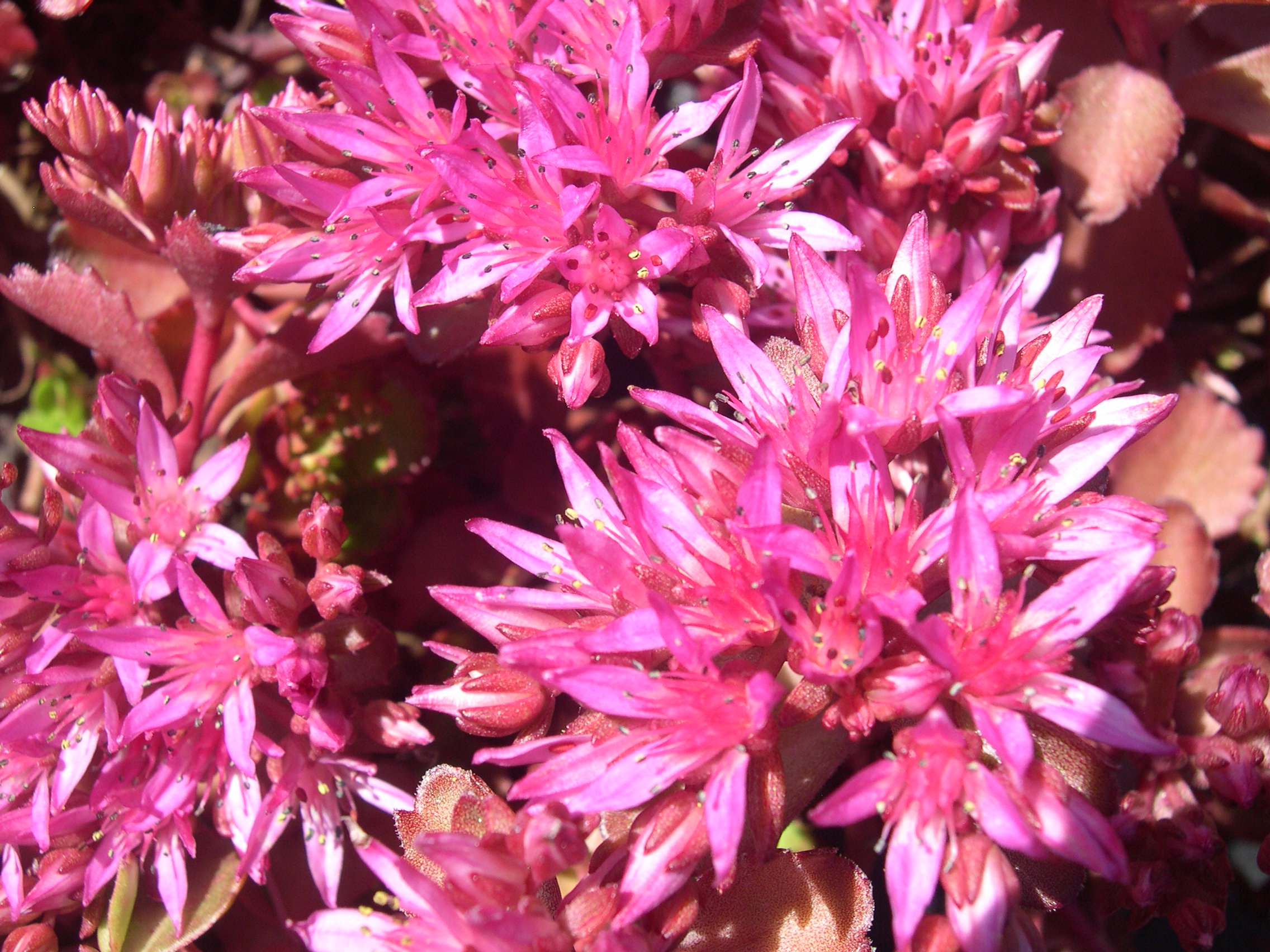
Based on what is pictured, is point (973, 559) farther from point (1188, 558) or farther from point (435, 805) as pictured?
point (1188, 558)

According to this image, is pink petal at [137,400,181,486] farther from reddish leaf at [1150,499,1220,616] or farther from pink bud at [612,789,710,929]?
reddish leaf at [1150,499,1220,616]

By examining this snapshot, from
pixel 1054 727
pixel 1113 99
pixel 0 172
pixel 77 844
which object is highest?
pixel 1113 99

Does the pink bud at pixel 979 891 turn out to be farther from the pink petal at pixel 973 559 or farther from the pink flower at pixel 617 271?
the pink flower at pixel 617 271

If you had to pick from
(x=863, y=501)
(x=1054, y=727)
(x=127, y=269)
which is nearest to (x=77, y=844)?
(x=127, y=269)

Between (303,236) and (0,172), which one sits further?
(0,172)

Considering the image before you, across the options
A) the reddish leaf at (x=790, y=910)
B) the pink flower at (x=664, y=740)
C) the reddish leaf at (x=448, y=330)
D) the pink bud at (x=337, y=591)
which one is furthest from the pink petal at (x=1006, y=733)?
the reddish leaf at (x=448, y=330)

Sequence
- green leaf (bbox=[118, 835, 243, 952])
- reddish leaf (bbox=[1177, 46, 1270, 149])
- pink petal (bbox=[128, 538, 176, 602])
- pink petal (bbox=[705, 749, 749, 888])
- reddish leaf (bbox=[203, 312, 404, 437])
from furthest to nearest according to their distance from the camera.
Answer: reddish leaf (bbox=[1177, 46, 1270, 149]) < reddish leaf (bbox=[203, 312, 404, 437]) < green leaf (bbox=[118, 835, 243, 952]) < pink petal (bbox=[128, 538, 176, 602]) < pink petal (bbox=[705, 749, 749, 888])

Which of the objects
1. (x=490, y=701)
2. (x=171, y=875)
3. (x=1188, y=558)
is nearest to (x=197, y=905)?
(x=171, y=875)

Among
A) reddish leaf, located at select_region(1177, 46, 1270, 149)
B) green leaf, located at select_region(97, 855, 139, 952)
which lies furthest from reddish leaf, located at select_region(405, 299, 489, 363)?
reddish leaf, located at select_region(1177, 46, 1270, 149)

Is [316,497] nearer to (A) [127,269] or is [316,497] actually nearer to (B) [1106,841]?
(A) [127,269]
